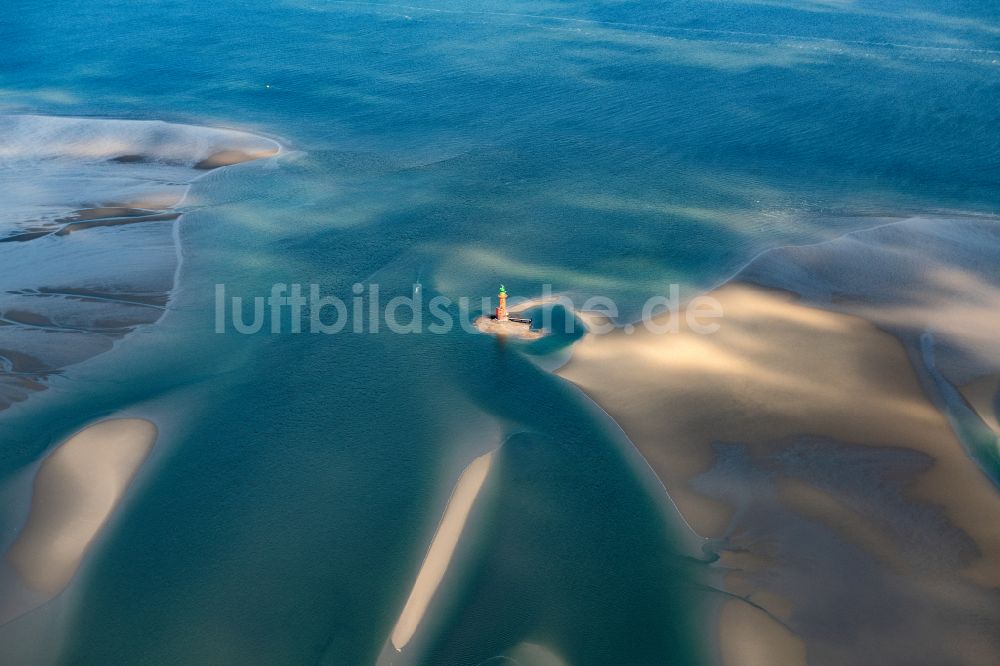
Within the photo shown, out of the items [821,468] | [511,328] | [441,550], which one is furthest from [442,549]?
[821,468]

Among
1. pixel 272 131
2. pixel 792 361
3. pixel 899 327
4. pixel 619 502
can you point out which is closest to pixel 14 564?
pixel 619 502

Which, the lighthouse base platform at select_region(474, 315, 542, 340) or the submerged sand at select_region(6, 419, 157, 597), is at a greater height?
the lighthouse base platform at select_region(474, 315, 542, 340)

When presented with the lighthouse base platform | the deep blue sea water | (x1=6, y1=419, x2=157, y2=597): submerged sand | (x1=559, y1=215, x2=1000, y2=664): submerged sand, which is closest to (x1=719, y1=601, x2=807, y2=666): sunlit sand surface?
(x1=559, y1=215, x2=1000, y2=664): submerged sand

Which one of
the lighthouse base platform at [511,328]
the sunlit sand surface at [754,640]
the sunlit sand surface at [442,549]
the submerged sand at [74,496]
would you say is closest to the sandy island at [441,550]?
the sunlit sand surface at [442,549]

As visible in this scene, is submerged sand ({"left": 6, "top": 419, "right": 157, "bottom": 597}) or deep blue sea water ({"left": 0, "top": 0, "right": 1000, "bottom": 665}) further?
submerged sand ({"left": 6, "top": 419, "right": 157, "bottom": 597})

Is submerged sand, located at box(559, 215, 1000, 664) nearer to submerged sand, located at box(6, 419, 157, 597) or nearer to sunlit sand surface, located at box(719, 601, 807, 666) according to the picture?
→ sunlit sand surface, located at box(719, 601, 807, 666)

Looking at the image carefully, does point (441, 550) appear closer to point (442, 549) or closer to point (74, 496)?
point (442, 549)

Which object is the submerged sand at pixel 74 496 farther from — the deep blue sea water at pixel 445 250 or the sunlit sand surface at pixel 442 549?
the sunlit sand surface at pixel 442 549

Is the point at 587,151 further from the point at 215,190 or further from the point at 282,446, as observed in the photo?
the point at 282,446
